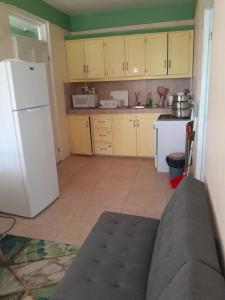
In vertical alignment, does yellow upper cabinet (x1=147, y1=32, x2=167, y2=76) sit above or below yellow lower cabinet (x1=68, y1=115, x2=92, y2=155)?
above

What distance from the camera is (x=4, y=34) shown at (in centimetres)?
300

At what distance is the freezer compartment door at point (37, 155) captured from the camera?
2454mm

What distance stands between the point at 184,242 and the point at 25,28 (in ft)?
12.7

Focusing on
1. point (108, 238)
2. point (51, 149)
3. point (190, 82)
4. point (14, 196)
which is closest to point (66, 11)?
point (190, 82)

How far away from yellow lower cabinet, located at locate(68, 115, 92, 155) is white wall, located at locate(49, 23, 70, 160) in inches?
4.7

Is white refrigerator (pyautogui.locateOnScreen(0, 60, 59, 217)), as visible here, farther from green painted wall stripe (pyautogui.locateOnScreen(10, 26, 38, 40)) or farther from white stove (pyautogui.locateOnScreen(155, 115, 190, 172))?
white stove (pyautogui.locateOnScreen(155, 115, 190, 172))

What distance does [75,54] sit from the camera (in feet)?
14.9

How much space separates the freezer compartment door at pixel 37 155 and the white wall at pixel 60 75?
1678mm

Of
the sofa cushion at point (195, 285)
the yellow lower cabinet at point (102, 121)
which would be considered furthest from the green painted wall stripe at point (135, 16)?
the sofa cushion at point (195, 285)

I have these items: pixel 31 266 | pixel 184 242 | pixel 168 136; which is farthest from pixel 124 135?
pixel 184 242

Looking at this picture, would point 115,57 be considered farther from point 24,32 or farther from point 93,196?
point 93,196

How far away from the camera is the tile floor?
249cm

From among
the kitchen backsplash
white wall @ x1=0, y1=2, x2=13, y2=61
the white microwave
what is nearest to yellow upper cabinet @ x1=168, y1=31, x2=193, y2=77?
the kitchen backsplash

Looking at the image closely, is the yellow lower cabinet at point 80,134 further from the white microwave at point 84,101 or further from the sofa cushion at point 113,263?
the sofa cushion at point 113,263
